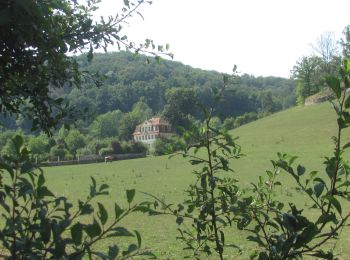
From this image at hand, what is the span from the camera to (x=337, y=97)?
1.29 meters

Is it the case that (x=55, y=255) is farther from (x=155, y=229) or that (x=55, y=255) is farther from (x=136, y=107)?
(x=136, y=107)

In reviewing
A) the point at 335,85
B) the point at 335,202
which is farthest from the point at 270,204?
the point at 335,85

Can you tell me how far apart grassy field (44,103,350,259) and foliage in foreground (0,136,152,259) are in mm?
325

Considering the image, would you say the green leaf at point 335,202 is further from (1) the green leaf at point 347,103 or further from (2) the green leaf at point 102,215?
(2) the green leaf at point 102,215

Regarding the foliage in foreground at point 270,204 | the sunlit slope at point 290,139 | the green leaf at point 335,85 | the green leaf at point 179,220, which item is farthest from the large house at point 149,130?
A: the green leaf at point 335,85

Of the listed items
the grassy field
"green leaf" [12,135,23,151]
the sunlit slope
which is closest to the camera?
"green leaf" [12,135,23,151]

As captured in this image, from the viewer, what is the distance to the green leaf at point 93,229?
1054 mm

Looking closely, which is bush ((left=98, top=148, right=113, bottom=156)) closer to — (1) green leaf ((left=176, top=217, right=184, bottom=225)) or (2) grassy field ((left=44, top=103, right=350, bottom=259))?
(2) grassy field ((left=44, top=103, right=350, bottom=259))

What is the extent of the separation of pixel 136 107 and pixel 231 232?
91.3 meters

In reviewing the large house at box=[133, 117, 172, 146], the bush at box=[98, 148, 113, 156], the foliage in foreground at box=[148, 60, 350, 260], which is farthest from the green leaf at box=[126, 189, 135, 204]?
the large house at box=[133, 117, 172, 146]

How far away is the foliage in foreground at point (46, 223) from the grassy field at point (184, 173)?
1.07 feet

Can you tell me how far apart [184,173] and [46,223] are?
22118 mm

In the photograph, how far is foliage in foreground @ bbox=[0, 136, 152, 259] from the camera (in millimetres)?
1068

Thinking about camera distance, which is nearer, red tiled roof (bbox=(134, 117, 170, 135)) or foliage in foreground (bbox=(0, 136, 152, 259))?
foliage in foreground (bbox=(0, 136, 152, 259))
